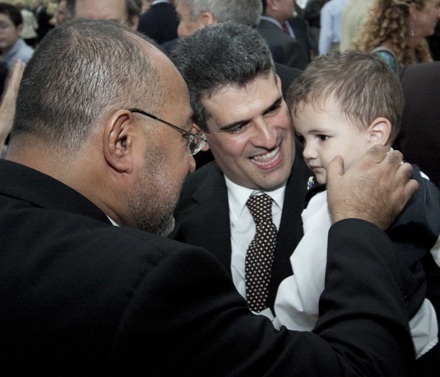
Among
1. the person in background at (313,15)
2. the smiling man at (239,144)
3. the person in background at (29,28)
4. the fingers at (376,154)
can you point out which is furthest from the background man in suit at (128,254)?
the person in background at (29,28)

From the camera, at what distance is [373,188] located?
220 centimetres

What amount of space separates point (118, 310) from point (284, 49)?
352 centimetres

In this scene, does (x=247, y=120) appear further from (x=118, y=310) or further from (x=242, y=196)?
(x=118, y=310)

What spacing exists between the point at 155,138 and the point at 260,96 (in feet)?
3.60

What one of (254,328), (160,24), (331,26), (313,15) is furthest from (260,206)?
(313,15)

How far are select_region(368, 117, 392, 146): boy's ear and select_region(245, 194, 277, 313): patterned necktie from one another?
57 cm

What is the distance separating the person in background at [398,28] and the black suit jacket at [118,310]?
317 centimetres

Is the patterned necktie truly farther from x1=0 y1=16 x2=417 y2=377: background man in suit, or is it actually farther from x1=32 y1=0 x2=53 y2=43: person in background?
x1=32 y1=0 x2=53 y2=43: person in background

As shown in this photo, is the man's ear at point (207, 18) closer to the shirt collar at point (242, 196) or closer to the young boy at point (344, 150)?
the shirt collar at point (242, 196)

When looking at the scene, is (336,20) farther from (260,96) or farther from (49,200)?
(49,200)

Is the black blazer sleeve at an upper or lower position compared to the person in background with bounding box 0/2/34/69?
upper

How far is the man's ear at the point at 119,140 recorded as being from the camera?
1.82 meters

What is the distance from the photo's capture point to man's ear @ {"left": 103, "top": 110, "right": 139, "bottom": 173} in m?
1.82

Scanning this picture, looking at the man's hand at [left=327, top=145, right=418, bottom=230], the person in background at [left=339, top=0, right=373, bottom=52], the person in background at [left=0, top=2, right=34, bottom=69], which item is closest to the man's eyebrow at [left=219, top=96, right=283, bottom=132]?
the man's hand at [left=327, top=145, right=418, bottom=230]
